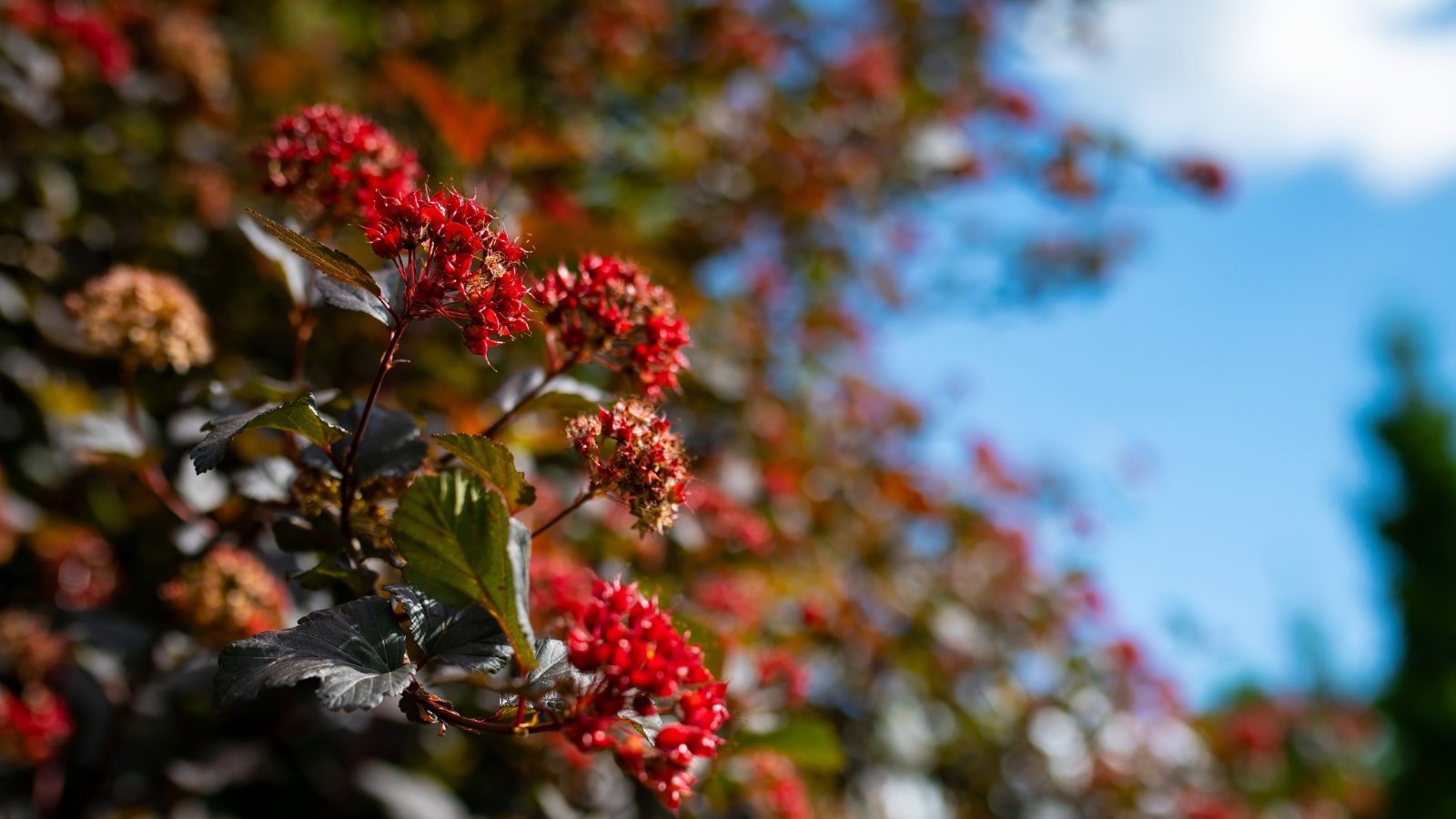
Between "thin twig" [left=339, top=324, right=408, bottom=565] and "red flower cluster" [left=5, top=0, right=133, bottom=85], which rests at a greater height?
"thin twig" [left=339, top=324, right=408, bottom=565]

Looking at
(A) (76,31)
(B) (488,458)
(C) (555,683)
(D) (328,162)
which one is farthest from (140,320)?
(A) (76,31)

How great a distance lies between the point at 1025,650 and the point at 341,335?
3482mm

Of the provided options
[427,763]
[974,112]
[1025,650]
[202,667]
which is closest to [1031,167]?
[974,112]

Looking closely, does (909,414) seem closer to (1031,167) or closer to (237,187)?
(1031,167)

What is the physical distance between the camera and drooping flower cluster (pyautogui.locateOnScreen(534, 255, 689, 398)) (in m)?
1.31

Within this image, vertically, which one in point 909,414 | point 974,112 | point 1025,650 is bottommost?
point 1025,650

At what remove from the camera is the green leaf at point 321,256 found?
3.16 ft

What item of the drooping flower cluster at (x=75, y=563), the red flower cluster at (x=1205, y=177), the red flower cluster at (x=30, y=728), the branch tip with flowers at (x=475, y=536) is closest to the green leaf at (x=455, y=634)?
the branch tip with flowers at (x=475, y=536)

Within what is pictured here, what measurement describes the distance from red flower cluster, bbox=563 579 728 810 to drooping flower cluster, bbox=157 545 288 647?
867mm

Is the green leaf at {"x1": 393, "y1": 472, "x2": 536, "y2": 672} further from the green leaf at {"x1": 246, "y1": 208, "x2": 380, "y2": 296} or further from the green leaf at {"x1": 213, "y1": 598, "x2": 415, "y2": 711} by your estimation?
the green leaf at {"x1": 246, "y1": 208, "x2": 380, "y2": 296}

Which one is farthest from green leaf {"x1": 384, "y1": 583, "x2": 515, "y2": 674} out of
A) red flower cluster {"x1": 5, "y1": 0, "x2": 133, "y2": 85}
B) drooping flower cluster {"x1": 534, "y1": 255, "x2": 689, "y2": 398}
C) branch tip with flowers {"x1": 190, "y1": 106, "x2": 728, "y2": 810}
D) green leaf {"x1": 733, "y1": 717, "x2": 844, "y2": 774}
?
red flower cluster {"x1": 5, "y1": 0, "x2": 133, "y2": 85}

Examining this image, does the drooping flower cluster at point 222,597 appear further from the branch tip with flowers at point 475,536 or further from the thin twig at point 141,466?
the branch tip with flowers at point 475,536

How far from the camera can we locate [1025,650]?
4707 mm

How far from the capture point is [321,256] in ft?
3.24
